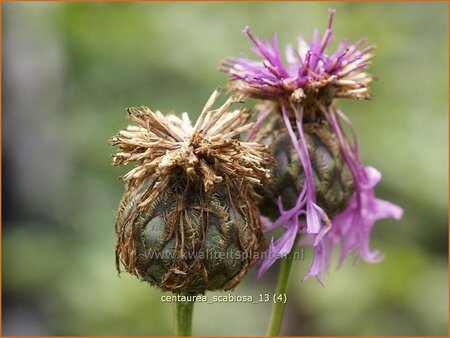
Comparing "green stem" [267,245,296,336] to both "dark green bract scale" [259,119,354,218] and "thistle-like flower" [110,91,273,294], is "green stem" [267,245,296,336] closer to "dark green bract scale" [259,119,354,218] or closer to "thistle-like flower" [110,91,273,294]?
"dark green bract scale" [259,119,354,218]

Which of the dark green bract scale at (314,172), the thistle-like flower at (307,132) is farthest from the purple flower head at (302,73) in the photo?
the dark green bract scale at (314,172)

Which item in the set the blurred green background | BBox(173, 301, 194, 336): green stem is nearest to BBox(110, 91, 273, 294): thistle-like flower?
BBox(173, 301, 194, 336): green stem

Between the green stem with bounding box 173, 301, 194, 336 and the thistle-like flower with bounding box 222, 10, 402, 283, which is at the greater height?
the thistle-like flower with bounding box 222, 10, 402, 283

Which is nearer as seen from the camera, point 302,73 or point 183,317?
point 183,317

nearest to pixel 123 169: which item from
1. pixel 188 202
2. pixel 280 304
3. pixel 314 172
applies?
pixel 280 304

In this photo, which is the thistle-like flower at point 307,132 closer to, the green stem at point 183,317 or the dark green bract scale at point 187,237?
the dark green bract scale at point 187,237

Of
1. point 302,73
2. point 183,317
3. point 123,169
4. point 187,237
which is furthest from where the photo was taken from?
point 123,169

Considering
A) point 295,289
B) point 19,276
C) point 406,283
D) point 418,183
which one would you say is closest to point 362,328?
point 406,283

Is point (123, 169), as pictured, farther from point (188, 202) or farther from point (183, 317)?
point (188, 202)
